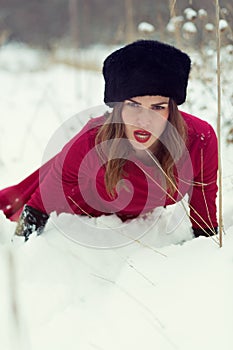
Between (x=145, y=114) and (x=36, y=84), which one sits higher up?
(x=145, y=114)

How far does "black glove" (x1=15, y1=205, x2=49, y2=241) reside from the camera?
1745 millimetres

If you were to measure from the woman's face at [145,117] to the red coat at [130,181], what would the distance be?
149 millimetres

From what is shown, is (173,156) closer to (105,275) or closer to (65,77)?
(105,275)

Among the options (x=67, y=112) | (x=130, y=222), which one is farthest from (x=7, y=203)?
(x=67, y=112)

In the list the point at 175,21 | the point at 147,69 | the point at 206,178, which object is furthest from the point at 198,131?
the point at 175,21

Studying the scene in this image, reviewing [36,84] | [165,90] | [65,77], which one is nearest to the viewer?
[165,90]

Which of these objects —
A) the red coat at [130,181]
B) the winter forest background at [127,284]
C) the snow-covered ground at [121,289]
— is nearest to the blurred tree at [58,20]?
the winter forest background at [127,284]

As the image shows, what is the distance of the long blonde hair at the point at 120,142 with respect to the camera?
154cm

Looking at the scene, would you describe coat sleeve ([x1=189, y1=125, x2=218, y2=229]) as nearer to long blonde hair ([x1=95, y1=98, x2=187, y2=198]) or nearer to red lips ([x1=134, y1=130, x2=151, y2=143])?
long blonde hair ([x1=95, y1=98, x2=187, y2=198])

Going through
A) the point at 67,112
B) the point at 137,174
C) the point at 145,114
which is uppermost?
the point at 145,114

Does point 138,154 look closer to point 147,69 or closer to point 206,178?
point 206,178

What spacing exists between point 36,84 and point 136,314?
5.43 metres

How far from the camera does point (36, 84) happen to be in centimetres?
622

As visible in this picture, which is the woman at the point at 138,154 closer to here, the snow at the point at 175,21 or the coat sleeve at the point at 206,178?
the coat sleeve at the point at 206,178
